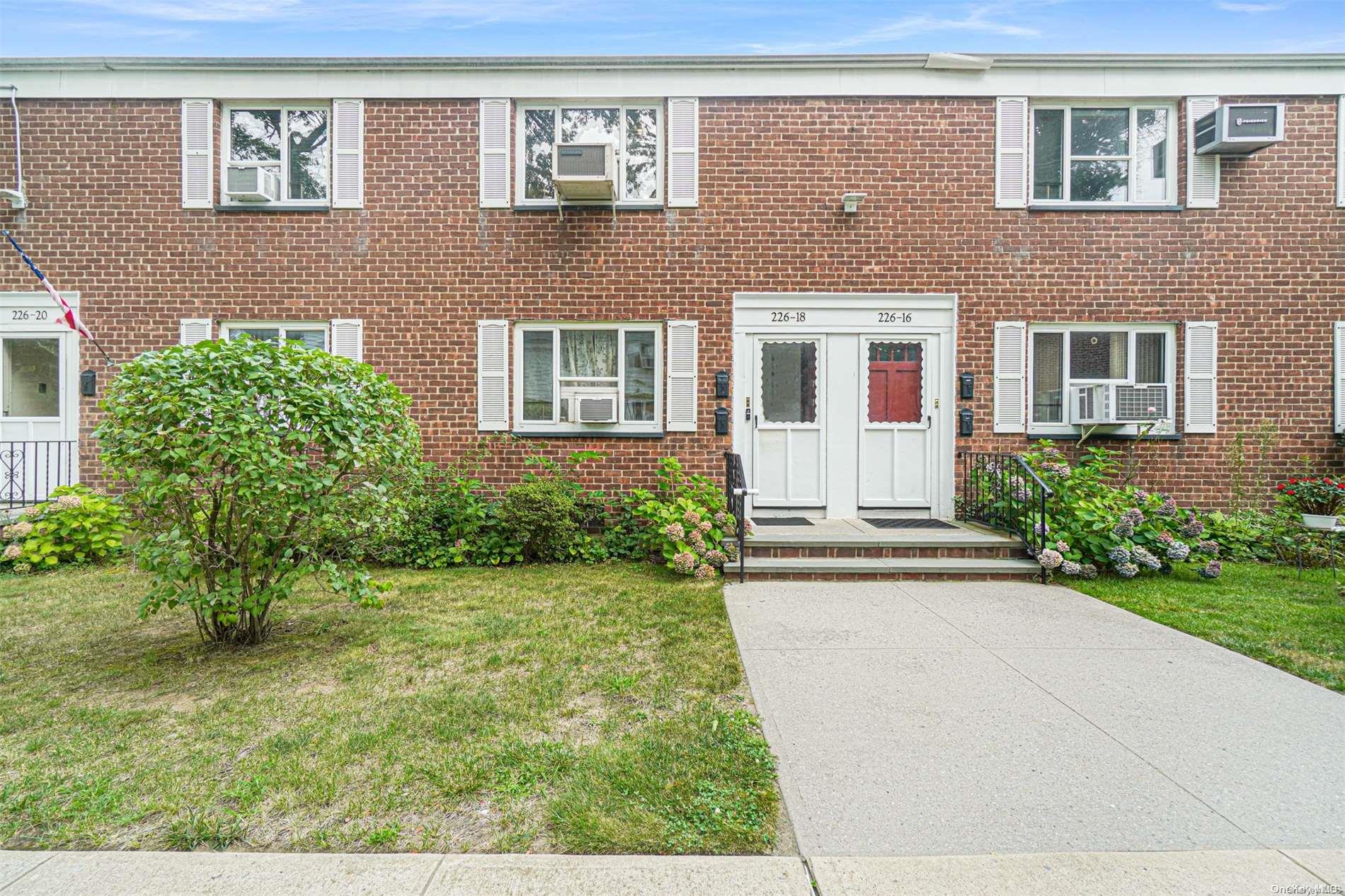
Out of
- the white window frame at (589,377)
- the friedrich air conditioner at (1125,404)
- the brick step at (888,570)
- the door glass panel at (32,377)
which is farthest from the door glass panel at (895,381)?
the door glass panel at (32,377)

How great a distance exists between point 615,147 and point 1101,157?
18.9 feet

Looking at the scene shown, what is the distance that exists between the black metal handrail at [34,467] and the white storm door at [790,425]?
314 inches

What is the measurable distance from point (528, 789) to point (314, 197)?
8.00m

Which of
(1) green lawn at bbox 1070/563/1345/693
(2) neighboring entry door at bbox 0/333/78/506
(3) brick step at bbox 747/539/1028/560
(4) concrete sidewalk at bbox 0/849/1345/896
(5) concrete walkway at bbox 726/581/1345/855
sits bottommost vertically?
(4) concrete sidewalk at bbox 0/849/1345/896

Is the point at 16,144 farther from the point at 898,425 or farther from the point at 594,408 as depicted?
the point at 898,425

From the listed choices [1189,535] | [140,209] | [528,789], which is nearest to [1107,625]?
[1189,535]

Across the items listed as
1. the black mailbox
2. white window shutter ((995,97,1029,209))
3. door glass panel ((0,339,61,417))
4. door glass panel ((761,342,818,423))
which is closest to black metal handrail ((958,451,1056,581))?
door glass panel ((761,342,818,423))

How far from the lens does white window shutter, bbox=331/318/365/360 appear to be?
7.96m

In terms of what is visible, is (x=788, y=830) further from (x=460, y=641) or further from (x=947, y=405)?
(x=947, y=405)

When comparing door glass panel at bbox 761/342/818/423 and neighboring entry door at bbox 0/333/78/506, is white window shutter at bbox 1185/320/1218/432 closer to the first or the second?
door glass panel at bbox 761/342/818/423

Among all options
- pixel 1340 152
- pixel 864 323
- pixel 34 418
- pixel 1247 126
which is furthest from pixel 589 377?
pixel 1340 152

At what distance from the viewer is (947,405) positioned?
809cm

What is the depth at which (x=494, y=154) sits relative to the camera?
8023 mm

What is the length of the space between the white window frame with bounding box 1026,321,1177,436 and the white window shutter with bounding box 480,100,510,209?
21.1 ft
